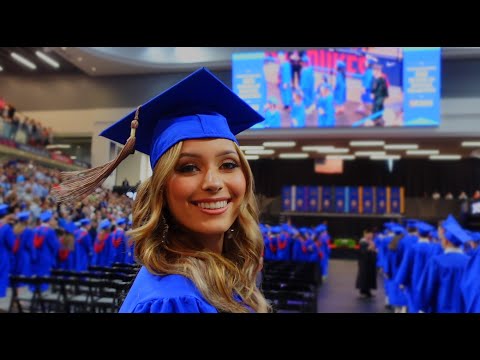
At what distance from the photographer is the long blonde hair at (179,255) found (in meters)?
0.85

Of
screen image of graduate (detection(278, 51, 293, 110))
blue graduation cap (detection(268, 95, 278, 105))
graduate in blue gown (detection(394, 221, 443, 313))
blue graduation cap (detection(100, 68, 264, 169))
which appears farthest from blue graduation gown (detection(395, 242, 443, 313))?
blue graduation cap (detection(100, 68, 264, 169))

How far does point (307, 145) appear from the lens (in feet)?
13.1

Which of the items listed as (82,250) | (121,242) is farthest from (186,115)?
(82,250)

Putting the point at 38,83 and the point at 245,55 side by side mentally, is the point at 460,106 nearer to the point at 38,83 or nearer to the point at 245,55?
the point at 245,55

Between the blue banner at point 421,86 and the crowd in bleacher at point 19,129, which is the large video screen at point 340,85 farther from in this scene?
the crowd in bleacher at point 19,129

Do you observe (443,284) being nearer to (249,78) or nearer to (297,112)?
(297,112)

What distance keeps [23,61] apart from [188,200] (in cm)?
301

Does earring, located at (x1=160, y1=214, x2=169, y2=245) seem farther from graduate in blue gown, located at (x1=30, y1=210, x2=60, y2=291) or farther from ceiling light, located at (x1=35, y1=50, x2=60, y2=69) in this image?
graduate in blue gown, located at (x1=30, y1=210, x2=60, y2=291)

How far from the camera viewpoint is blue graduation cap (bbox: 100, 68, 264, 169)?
926mm

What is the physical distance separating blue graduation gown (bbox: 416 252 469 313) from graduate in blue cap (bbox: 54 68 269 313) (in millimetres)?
4146

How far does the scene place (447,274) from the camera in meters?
4.45

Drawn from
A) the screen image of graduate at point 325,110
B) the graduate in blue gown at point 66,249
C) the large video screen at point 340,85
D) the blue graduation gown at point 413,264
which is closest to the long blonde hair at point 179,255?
the large video screen at point 340,85

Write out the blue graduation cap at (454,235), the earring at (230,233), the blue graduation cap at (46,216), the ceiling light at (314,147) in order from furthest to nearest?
the blue graduation cap at (46,216), the blue graduation cap at (454,235), the ceiling light at (314,147), the earring at (230,233)
